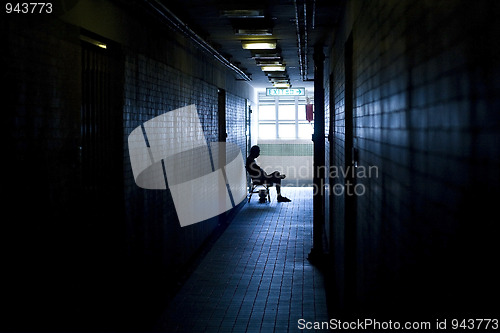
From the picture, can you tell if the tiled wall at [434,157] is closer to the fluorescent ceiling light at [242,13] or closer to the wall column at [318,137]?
the fluorescent ceiling light at [242,13]

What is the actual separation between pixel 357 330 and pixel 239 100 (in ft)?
34.4

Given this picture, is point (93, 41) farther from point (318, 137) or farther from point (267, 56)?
point (267, 56)

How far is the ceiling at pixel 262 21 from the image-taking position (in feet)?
18.6

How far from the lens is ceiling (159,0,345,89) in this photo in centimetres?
566

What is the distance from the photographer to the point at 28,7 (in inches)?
121

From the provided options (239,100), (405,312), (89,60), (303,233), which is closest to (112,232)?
(89,60)

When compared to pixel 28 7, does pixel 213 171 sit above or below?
below

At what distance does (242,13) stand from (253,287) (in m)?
3.17

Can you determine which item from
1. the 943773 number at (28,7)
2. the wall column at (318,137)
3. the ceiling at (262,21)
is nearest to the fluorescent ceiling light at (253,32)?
the ceiling at (262,21)

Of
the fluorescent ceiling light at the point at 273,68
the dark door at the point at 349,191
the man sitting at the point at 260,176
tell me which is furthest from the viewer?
the man sitting at the point at 260,176

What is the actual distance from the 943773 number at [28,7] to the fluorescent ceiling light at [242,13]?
279 cm

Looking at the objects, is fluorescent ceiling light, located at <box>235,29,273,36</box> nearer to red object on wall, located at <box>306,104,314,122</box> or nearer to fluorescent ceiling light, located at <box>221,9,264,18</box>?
fluorescent ceiling light, located at <box>221,9,264,18</box>

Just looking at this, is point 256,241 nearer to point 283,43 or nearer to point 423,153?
point 283,43

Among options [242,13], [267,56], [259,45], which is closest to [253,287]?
[242,13]
